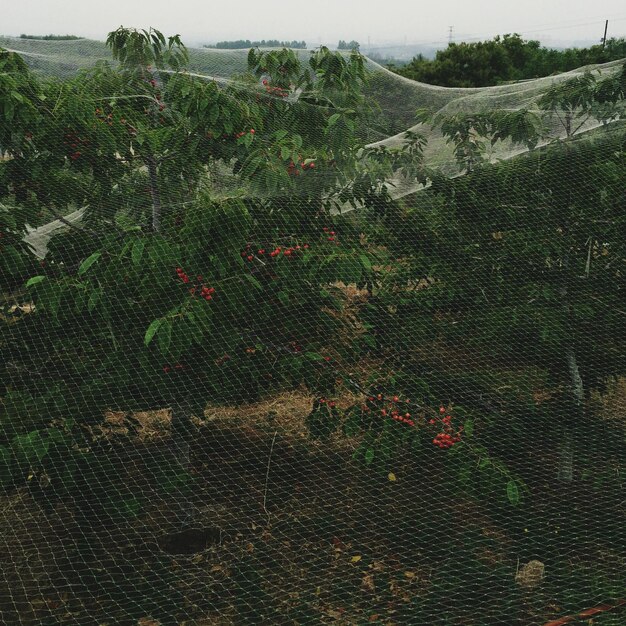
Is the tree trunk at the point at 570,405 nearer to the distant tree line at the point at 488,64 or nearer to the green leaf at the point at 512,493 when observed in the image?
the green leaf at the point at 512,493

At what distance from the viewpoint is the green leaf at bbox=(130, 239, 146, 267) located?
2.15 meters

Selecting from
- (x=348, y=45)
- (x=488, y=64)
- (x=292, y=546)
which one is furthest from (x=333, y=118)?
(x=488, y=64)

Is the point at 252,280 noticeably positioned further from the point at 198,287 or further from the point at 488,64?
the point at 488,64

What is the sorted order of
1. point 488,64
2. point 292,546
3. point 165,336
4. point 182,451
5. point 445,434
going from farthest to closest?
1. point 488,64
2. point 292,546
3. point 182,451
4. point 445,434
5. point 165,336

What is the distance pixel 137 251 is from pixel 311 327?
0.69 m

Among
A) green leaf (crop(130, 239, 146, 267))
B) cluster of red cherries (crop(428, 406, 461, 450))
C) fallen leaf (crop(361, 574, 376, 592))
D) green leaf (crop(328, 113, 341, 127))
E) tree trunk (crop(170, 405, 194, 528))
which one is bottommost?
fallen leaf (crop(361, 574, 376, 592))

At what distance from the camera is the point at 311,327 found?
249 centimetres

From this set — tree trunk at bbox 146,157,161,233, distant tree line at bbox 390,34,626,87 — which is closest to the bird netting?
tree trunk at bbox 146,157,161,233

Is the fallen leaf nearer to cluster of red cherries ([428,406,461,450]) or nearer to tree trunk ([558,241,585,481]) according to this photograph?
cluster of red cherries ([428,406,461,450])

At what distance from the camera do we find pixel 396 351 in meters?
2.63

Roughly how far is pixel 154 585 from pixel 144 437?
0.62m

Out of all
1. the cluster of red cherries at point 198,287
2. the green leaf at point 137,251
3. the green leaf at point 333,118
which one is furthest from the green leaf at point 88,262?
the green leaf at point 333,118

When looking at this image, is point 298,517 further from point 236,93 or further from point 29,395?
point 236,93

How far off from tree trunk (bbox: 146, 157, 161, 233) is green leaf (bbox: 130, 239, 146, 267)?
0.33m
